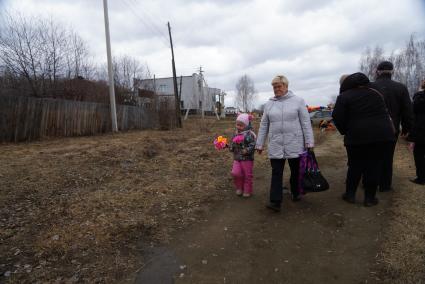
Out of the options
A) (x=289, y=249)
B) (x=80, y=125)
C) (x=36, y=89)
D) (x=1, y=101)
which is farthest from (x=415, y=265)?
(x=36, y=89)

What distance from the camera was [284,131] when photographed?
161 inches

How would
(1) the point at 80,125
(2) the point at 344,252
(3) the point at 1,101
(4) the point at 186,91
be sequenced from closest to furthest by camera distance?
(2) the point at 344,252 → (3) the point at 1,101 → (1) the point at 80,125 → (4) the point at 186,91

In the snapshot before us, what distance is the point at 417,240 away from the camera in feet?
10.5

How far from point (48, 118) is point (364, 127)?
1242cm

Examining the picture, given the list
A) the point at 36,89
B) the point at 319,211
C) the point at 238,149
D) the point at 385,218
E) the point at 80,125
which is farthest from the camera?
the point at 36,89

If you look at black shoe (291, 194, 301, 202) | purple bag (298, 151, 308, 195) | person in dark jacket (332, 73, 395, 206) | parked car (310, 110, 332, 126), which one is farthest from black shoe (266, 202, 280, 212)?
parked car (310, 110, 332, 126)

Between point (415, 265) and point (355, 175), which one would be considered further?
point (355, 175)

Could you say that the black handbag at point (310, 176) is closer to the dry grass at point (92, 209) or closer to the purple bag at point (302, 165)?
the purple bag at point (302, 165)

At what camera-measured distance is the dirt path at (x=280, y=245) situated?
279 centimetres

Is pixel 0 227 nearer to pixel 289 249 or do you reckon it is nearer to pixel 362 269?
pixel 289 249

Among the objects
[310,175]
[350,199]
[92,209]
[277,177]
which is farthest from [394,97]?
[92,209]

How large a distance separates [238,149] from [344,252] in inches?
86.0

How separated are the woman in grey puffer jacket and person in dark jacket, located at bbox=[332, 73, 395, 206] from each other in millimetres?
504

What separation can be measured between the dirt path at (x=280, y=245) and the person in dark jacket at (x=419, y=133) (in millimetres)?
978
